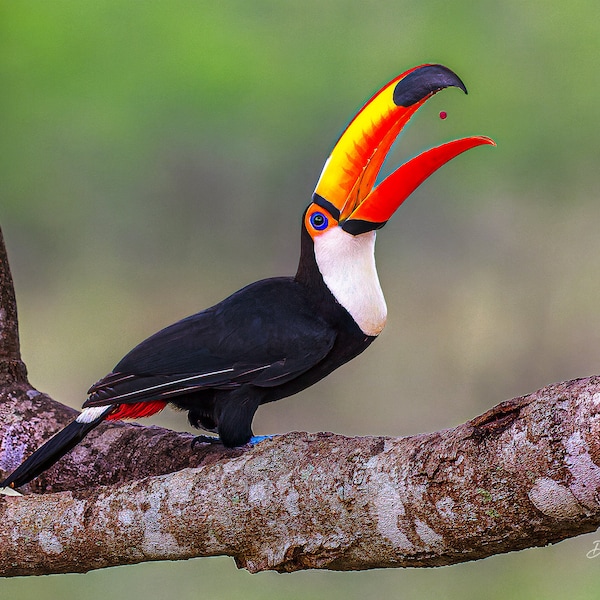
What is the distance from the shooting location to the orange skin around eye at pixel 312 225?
228 cm

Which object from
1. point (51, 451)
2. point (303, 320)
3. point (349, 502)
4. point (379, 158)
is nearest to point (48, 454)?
point (51, 451)

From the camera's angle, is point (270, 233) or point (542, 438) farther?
point (270, 233)

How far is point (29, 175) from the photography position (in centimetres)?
507

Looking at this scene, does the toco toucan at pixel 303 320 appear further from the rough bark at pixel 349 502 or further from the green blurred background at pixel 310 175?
the green blurred background at pixel 310 175

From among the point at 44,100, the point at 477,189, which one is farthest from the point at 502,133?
the point at 44,100

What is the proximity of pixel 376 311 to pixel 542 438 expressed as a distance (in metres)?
0.88

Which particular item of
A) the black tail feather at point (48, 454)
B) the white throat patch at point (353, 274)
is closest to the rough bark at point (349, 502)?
the black tail feather at point (48, 454)

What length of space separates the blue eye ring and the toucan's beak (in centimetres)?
2

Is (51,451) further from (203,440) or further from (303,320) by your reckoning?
(303,320)

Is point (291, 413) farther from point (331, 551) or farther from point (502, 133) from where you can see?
point (331, 551)

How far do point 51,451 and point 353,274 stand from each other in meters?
0.74

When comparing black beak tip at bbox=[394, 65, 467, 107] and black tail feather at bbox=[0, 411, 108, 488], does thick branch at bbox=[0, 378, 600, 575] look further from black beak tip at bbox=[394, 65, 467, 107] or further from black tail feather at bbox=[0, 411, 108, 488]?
black beak tip at bbox=[394, 65, 467, 107]

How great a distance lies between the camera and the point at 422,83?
6.89ft

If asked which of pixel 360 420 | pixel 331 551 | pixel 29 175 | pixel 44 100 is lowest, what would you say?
pixel 360 420
